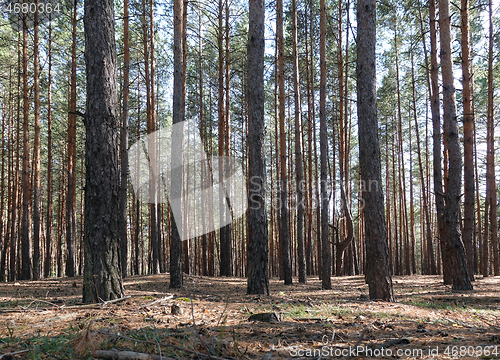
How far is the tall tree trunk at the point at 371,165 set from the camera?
5395mm

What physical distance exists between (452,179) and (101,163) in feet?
24.2

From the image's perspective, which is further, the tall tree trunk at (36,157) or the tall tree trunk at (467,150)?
the tall tree trunk at (36,157)

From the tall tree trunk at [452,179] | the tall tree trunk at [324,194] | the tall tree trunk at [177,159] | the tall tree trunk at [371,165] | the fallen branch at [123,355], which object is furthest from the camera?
the tall tree trunk at [324,194]

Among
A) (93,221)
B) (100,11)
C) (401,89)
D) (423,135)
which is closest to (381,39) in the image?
(401,89)

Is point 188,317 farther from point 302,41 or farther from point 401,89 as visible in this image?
point 401,89

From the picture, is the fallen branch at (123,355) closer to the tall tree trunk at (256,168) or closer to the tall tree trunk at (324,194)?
the tall tree trunk at (256,168)

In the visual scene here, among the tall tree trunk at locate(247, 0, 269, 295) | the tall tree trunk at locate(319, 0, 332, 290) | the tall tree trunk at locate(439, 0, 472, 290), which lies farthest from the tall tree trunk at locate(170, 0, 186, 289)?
the tall tree trunk at locate(439, 0, 472, 290)

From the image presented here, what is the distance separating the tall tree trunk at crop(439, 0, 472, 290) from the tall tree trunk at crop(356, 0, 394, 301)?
292 centimetres

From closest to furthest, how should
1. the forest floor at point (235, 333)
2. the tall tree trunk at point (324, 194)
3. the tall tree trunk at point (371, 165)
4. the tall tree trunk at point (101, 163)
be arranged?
the forest floor at point (235, 333) → the tall tree trunk at point (101, 163) → the tall tree trunk at point (371, 165) → the tall tree trunk at point (324, 194)

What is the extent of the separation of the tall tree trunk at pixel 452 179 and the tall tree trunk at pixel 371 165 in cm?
292

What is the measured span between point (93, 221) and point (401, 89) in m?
18.1

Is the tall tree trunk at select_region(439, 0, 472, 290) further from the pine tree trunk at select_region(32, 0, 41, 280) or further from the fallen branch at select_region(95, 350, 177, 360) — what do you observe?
the pine tree trunk at select_region(32, 0, 41, 280)

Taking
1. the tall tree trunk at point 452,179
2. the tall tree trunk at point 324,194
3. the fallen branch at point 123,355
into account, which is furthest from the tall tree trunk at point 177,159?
the tall tree trunk at point 452,179

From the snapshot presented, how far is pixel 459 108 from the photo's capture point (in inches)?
731
